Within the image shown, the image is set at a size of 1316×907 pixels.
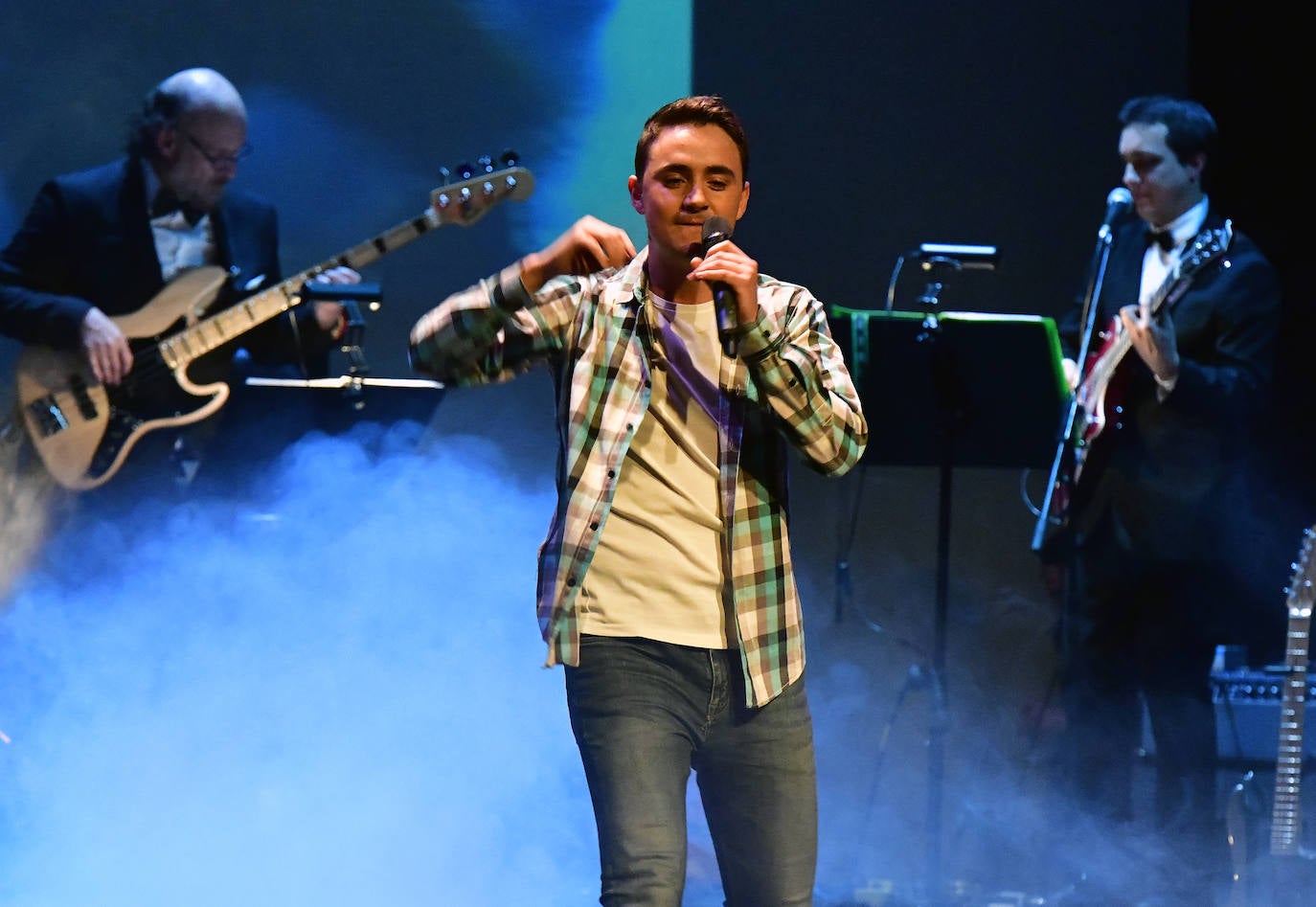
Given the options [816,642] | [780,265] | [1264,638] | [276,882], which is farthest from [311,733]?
[1264,638]

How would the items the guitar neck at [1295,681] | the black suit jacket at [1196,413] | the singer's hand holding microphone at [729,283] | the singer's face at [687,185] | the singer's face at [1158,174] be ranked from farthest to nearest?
the singer's face at [1158,174]
the black suit jacket at [1196,413]
the guitar neck at [1295,681]
the singer's face at [687,185]
the singer's hand holding microphone at [729,283]

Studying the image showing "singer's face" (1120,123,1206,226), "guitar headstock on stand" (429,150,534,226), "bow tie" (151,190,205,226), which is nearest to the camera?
"guitar headstock on stand" (429,150,534,226)

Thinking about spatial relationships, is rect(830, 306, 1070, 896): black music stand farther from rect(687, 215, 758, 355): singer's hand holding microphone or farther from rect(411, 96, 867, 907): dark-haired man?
rect(687, 215, 758, 355): singer's hand holding microphone

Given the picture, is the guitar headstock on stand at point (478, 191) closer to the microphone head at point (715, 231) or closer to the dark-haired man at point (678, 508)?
the dark-haired man at point (678, 508)

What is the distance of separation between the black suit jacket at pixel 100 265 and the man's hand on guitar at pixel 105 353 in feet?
0.38

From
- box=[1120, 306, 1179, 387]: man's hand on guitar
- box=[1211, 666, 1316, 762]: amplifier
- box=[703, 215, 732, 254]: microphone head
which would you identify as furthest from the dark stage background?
box=[703, 215, 732, 254]: microphone head

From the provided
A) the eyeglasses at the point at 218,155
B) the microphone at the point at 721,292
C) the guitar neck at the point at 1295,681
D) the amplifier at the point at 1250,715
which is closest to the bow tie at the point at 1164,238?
the guitar neck at the point at 1295,681

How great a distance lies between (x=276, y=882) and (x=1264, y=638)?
3.30 metres

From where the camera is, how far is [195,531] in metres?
4.43

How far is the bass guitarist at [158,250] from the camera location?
4.39 meters

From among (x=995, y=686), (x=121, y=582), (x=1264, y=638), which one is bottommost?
(x=995, y=686)

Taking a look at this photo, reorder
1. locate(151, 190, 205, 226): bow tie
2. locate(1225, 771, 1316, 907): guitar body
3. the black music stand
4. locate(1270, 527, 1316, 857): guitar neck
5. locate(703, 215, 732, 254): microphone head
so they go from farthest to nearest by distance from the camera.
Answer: locate(151, 190, 205, 226): bow tie
the black music stand
locate(1270, 527, 1316, 857): guitar neck
locate(1225, 771, 1316, 907): guitar body
locate(703, 215, 732, 254): microphone head

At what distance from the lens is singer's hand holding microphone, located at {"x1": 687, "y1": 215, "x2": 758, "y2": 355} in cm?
192

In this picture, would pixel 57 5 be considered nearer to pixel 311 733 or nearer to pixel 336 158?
pixel 336 158
